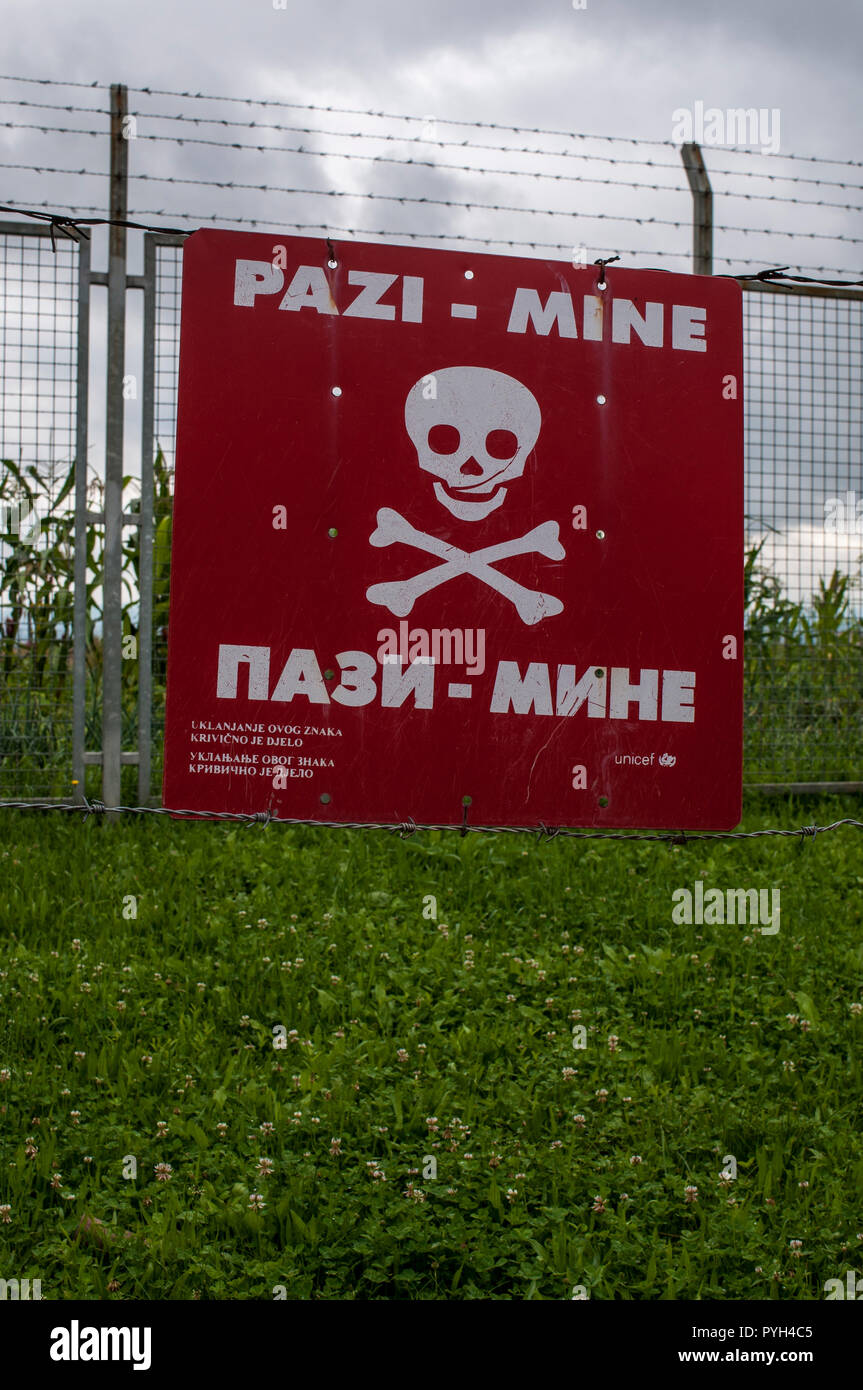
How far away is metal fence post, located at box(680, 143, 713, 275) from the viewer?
7.08 m

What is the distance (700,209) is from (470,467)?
5.11 meters

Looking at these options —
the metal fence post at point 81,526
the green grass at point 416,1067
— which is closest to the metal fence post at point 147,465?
the metal fence post at point 81,526

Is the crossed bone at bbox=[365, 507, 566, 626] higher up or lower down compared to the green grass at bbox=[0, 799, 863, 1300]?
higher up

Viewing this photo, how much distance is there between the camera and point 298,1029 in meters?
4.72

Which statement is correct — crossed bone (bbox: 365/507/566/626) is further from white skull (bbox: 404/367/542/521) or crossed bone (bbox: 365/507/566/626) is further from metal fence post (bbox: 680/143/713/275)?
metal fence post (bbox: 680/143/713/275)

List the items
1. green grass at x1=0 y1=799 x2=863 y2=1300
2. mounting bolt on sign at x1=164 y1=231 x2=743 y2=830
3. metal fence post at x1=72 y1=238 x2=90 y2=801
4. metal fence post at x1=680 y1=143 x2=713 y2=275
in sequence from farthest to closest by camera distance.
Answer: metal fence post at x1=680 y1=143 x2=713 y2=275 → metal fence post at x1=72 y1=238 x2=90 y2=801 → green grass at x1=0 y1=799 x2=863 y2=1300 → mounting bolt on sign at x1=164 y1=231 x2=743 y2=830

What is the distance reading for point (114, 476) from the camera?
635 cm

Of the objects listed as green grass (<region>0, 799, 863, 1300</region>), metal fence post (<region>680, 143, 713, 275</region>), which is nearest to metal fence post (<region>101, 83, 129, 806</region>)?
green grass (<region>0, 799, 863, 1300</region>)

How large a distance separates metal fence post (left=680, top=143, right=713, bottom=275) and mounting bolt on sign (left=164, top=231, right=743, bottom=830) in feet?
14.6

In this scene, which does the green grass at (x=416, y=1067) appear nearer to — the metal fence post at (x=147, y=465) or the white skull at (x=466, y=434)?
the metal fence post at (x=147, y=465)

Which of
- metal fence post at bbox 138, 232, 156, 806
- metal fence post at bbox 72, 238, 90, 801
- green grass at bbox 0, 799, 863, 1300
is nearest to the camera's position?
green grass at bbox 0, 799, 863, 1300

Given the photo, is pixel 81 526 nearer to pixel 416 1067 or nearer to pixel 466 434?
pixel 416 1067

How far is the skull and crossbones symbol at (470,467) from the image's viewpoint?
2910mm

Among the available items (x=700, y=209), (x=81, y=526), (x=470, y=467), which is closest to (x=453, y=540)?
(x=470, y=467)
